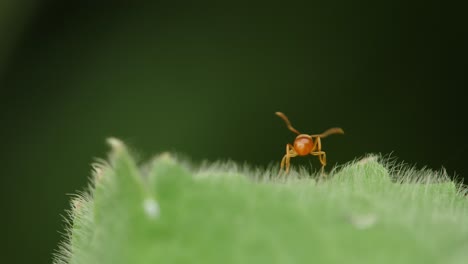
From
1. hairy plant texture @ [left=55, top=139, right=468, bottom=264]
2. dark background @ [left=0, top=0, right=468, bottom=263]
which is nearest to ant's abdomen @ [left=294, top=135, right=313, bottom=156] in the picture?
hairy plant texture @ [left=55, top=139, right=468, bottom=264]

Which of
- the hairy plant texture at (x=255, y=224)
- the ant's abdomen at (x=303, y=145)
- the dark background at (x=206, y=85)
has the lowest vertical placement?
the hairy plant texture at (x=255, y=224)

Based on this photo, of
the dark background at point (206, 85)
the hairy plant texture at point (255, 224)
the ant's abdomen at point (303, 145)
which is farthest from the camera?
the dark background at point (206, 85)

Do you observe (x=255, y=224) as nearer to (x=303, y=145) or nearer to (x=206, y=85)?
(x=303, y=145)

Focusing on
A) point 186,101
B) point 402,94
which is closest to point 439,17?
point 402,94

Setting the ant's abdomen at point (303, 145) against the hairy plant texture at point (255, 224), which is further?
the ant's abdomen at point (303, 145)

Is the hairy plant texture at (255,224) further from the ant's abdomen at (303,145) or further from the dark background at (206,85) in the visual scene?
the dark background at (206,85)

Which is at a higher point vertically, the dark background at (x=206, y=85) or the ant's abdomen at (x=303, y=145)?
the dark background at (x=206, y=85)

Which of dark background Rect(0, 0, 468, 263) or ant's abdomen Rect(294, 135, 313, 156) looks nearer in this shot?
ant's abdomen Rect(294, 135, 313, 156)

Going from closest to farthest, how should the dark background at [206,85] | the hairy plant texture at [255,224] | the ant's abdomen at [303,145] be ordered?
the hairy plant texture at [255,224]
the ant's abdomen at [303,145]
the dark background at [206,85]

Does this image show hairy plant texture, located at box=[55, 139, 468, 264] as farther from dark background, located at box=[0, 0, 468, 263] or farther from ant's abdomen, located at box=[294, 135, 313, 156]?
Answer: dark background, located at box=[0, 0, 468, 263]

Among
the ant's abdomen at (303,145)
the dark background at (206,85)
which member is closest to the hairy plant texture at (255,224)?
the ant's abdomen at (303,145)
